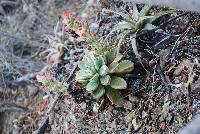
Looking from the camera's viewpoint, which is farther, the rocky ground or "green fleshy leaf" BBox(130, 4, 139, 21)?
"green fleshy leaf" BBox(130, 4, 139, 21)

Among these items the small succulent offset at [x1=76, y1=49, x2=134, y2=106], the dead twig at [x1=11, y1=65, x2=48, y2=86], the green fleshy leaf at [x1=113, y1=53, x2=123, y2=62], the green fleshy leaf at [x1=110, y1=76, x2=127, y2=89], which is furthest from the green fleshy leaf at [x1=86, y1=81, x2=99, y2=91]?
the dead twig at [x1=11, y1=65, x2=48, y2=86]

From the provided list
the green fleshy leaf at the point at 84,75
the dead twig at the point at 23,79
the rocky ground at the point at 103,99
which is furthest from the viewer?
the dead twig at the point at 23,79

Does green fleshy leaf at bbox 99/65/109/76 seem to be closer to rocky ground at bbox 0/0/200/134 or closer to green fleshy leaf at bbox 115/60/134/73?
green fleshy leaf at bbox 115/60/134/73

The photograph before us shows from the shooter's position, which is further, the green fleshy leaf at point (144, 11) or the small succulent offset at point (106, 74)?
the green fleshy leaf at point (144, 11)

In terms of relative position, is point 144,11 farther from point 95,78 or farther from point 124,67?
point 95,78

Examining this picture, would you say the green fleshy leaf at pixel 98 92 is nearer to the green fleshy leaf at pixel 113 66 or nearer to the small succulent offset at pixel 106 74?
the small succulent offset at pixel 106 74

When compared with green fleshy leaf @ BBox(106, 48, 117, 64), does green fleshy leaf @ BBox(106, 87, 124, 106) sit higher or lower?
lower

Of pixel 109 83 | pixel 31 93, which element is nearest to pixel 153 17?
pixel 109 83

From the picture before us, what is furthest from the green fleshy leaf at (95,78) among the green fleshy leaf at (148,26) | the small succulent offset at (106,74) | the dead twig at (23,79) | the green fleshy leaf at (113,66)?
the dead twig at (23,79)
